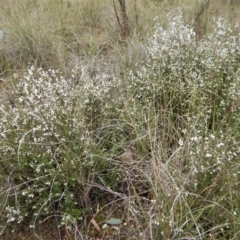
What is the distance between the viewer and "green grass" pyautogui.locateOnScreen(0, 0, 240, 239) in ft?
5.27

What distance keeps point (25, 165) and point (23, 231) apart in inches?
13.8

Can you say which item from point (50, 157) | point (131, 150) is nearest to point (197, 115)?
point (131, 150)

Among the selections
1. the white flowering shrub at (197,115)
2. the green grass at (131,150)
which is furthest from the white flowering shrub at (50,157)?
the white flowering shrub at (197,115)

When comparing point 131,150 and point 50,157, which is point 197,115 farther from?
point 50,157

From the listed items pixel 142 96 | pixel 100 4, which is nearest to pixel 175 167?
pixel 142 96

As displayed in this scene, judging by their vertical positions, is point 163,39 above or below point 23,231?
above

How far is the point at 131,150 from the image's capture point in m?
1.98

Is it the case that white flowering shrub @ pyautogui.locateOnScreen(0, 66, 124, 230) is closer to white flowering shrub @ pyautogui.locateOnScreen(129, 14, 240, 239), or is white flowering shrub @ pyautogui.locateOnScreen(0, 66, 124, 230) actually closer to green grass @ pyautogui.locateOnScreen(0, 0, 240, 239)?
green grass @ pyautogui.locateOnScreen(0, 0, 240, 239)

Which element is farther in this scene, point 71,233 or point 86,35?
point 86,35

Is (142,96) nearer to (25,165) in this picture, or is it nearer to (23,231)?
(25,165)

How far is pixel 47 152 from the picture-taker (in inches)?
71.9

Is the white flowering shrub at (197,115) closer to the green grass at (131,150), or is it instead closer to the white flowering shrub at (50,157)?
the green grass at (131,150)

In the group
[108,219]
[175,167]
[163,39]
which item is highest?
[163,39]

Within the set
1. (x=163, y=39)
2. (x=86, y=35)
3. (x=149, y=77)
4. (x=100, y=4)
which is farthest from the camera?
(x=100, y=4)
